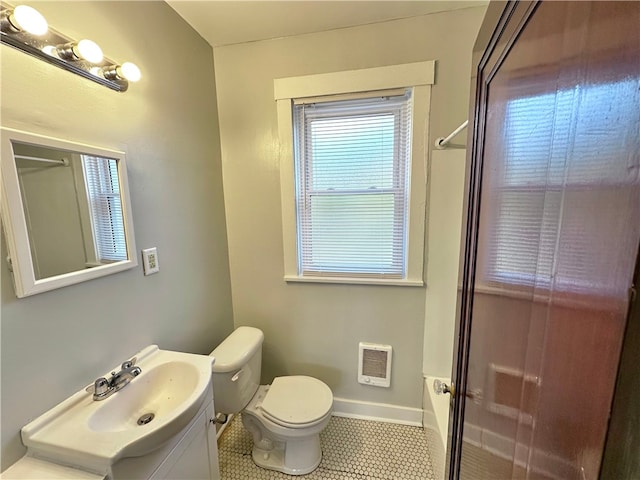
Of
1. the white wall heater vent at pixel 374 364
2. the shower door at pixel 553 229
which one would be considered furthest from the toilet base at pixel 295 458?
the shower door at pixel 553 229

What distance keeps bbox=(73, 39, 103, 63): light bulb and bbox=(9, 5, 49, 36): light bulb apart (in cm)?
12

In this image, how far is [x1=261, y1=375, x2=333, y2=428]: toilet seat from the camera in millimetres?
1435

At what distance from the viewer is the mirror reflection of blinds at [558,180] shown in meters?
0.30

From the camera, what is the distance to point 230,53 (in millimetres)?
1711

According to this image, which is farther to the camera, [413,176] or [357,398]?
[357,398]

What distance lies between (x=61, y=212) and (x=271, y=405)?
1.30 meters

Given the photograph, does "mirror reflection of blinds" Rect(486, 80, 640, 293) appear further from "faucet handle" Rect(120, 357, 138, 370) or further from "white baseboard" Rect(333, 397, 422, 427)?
"white baseboard" Rect(333, 397, 422, 427)

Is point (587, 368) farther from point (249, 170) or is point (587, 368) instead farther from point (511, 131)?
point (249, 170)

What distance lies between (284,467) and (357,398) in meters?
0.62

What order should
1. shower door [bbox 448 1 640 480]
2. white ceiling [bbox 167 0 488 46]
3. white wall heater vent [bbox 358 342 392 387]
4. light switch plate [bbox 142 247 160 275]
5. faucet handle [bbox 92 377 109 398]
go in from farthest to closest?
1. white wall heater vent [bbox 358 342 392 387]
2. white ceiling [bbox 167 0 488 46]
3. light switch plate [bbox 142 247 160 275]
4. faucet handle [bbox 92 377 109 398]
5. shower door [bbox 448 1 640 480]

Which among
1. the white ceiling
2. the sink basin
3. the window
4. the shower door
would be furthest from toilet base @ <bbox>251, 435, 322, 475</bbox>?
the white ceiling

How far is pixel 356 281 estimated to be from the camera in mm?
1766

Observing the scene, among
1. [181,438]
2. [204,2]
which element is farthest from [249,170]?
[181,438]

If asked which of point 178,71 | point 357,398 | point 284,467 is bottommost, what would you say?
point 284,467
